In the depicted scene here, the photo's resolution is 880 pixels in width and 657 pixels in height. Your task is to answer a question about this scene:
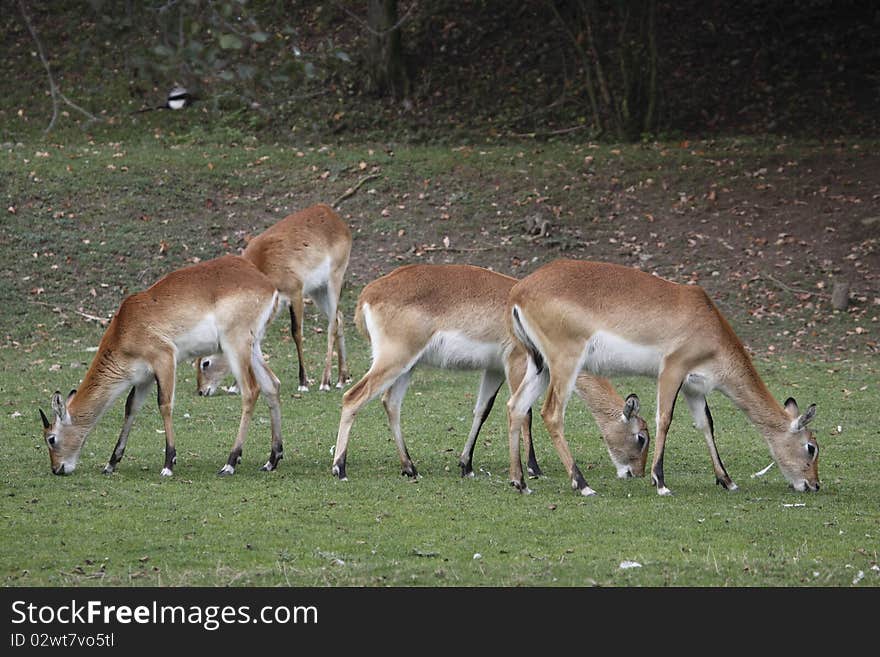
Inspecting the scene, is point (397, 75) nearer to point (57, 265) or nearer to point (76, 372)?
point (57, 265)

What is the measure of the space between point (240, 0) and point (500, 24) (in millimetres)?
21500

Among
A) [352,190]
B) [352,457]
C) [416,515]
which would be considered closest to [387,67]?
[352,190]

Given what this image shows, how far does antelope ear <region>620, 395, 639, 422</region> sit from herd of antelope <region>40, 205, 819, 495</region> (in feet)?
0.06

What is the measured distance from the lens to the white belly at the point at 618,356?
8.95 m

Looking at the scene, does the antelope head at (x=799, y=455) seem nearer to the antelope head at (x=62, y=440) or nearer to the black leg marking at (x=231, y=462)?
the black leg marking at (x=231, y=462)

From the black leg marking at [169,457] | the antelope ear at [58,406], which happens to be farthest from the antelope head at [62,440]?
the black leg marking at [169,457]

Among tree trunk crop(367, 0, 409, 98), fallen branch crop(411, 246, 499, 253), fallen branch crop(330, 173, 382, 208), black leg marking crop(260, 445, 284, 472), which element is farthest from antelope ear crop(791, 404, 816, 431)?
tree trunk crop(367, 0, 409, 98)

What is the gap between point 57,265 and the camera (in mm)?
17938

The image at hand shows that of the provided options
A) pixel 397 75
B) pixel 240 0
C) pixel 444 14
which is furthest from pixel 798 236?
pixel 240 0

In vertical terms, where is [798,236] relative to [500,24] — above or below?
below

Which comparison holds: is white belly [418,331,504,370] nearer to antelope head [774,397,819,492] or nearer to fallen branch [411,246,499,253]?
antelope head [774,397,819,492]

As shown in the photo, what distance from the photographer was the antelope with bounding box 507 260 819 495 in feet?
29.2

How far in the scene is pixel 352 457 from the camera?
1040cm

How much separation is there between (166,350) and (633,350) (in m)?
3.57
